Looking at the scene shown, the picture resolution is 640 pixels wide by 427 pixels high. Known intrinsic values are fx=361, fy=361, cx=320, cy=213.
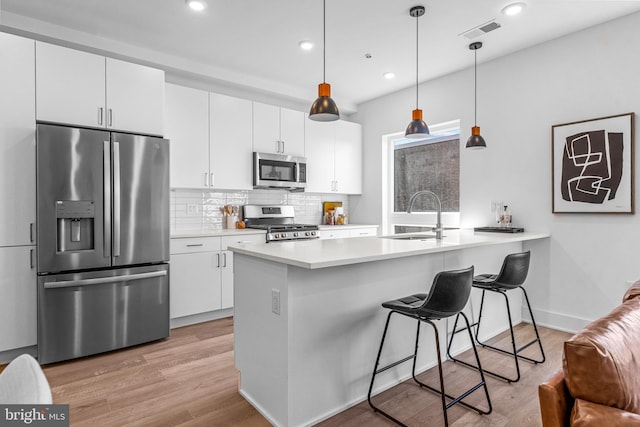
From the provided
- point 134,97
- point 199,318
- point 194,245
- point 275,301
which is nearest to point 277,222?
point 194,245

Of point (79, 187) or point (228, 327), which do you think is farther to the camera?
point (228, 327)

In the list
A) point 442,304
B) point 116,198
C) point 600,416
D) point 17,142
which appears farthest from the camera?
point 116,198

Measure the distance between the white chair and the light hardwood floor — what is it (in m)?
1.42

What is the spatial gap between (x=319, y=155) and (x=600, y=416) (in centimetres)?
432

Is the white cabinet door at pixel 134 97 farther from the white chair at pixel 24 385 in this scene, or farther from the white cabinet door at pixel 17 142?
the white chair at pixel 24 385

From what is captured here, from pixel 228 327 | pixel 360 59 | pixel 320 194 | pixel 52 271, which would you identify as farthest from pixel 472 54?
pixel 52 271

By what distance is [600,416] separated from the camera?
3.20ft

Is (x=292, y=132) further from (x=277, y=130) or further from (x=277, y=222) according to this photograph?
(x=277, y=222)

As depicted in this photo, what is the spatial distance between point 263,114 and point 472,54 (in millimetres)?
2422

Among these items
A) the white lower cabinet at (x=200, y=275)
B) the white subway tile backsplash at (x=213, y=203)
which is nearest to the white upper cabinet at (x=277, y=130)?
the white subway tile backsplash at (x=213, y=203)

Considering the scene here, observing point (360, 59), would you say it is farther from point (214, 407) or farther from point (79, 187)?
point (214, 407)

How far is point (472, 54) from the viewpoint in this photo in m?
3.79

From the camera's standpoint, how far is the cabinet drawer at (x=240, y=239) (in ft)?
12.6

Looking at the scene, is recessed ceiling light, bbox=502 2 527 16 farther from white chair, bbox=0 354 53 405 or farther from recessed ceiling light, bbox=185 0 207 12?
white chair, bbox=0 354 53 405
